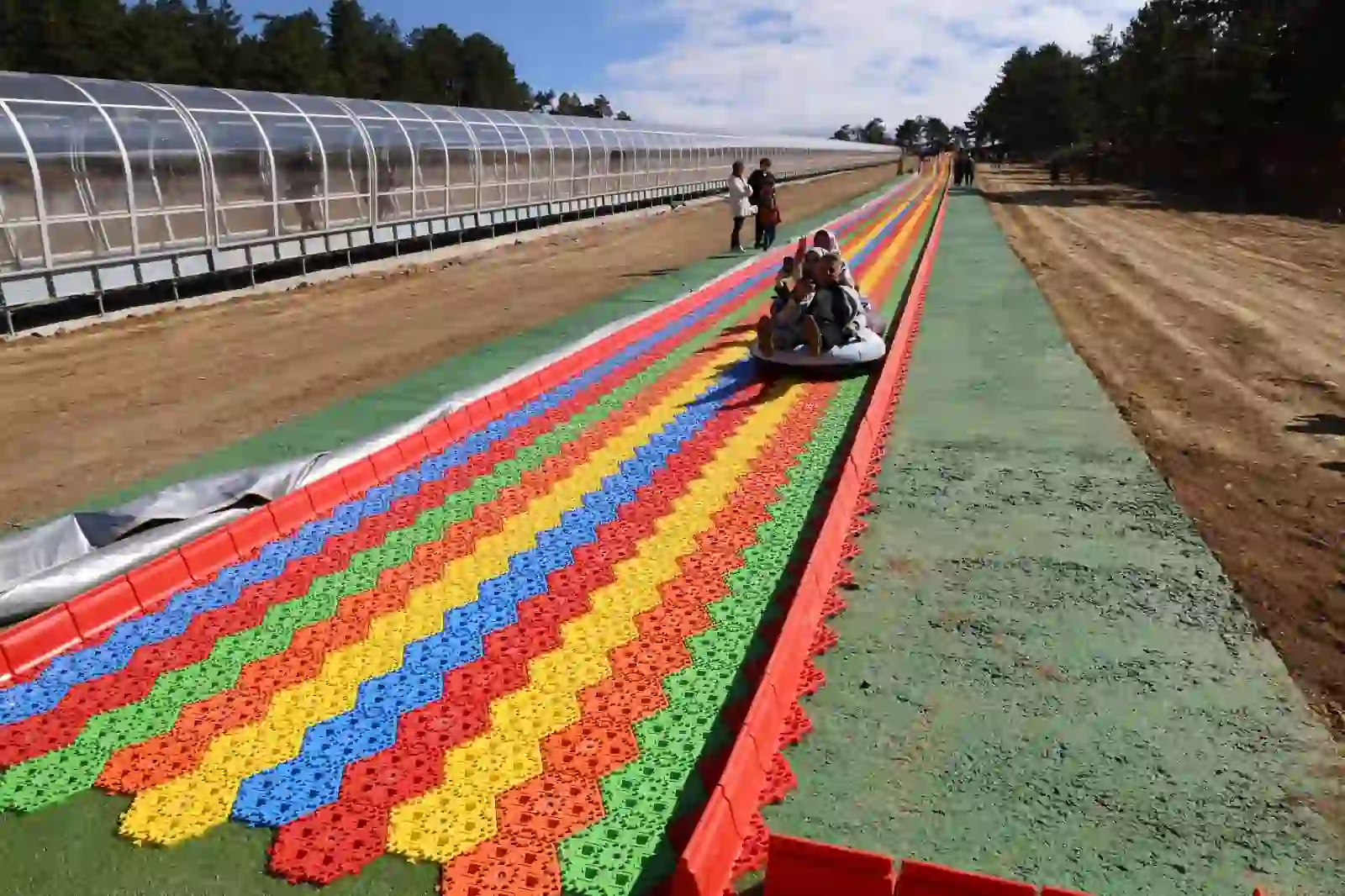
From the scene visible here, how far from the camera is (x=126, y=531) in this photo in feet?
17.7

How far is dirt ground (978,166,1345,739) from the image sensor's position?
4957 millimetres

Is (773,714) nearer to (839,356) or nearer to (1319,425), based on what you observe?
(839,356)

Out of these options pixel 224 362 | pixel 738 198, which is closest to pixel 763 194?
pixel 738 198

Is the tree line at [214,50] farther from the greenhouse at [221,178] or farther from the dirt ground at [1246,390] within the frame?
the dirt ground at [1246,390]

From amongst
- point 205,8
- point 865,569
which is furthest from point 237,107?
point 205,8

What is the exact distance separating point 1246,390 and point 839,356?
398 centimetres

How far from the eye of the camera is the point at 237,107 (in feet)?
52.7

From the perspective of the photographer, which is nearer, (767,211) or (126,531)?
(126,531)

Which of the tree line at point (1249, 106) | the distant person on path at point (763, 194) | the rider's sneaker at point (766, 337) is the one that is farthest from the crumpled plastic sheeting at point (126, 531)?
the tree line at point (1249, 106)

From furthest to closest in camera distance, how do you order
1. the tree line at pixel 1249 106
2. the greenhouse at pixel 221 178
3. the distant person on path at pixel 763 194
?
the tree line at pixel 1249 106, the distant person on path at pixel 763 194, the greenhouse at pixel 221 178

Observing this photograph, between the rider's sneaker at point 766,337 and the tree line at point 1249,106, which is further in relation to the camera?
the tree line at point 1249,106

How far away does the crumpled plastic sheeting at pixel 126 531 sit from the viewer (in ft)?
15.5

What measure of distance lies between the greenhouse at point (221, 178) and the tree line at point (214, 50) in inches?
1615

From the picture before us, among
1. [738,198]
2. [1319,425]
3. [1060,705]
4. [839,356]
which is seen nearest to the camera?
[1060,705]
